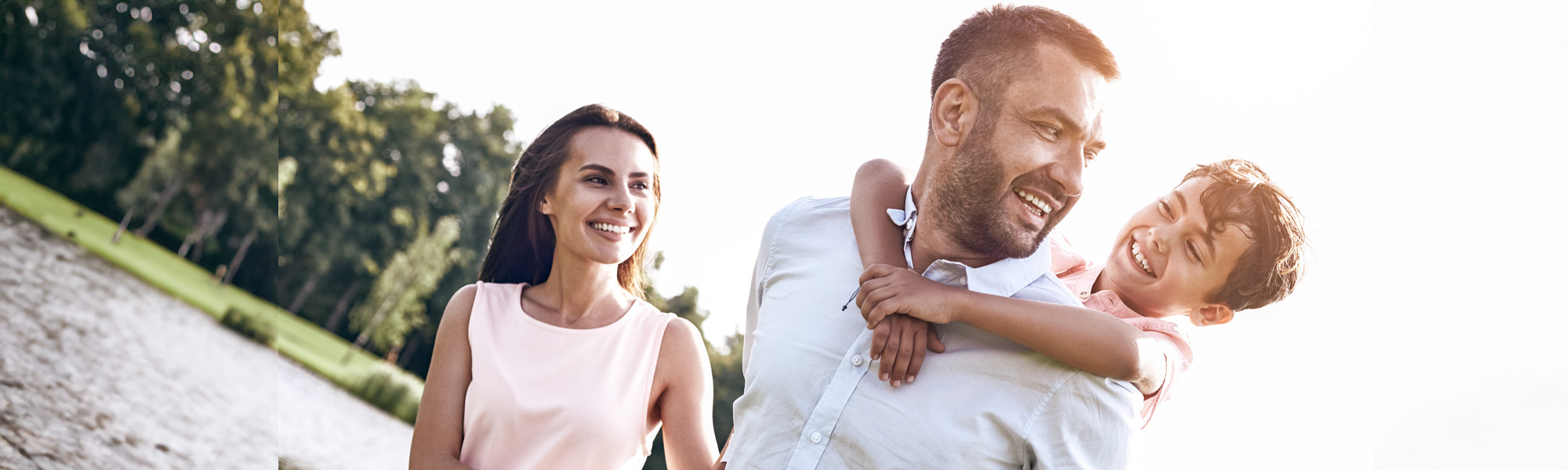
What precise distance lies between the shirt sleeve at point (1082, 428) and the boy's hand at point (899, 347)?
193 millimetres

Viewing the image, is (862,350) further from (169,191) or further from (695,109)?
(169,191)

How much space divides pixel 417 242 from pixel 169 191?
11.9ft

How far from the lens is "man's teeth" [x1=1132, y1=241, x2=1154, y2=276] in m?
2.31

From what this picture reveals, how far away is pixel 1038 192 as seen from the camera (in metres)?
1.57

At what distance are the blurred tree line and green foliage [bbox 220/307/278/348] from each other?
0.53 m

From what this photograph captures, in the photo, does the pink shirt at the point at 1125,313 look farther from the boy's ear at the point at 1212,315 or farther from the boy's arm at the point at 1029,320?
the boy's arm at the point at 1029,320

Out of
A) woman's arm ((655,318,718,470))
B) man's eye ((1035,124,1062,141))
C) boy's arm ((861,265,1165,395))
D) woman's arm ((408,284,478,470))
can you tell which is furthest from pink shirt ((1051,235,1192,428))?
woman's arm ((408,284,478,470))

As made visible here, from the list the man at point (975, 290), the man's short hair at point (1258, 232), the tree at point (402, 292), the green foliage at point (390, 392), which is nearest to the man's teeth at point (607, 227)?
the man at point (975, 290)

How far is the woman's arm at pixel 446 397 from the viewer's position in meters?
2.04

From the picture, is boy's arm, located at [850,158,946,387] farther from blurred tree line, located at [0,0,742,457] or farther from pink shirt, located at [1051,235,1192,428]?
blurred tree line, located at [0,0,742,457]

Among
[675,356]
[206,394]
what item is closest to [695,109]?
[206,394]

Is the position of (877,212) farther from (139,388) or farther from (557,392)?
(139,388)

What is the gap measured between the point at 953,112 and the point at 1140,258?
34.3 inches

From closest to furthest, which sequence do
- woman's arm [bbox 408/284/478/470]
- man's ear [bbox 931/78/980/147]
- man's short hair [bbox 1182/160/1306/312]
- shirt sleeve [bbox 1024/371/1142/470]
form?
1. shirt sleeve [bbox 1024/371/1142/470]
2. man's ear [bbox 931/78/980/147]
3. woman's arm [bbox 408/284/478/470]
4. man's short hair [bbox 1182/160/1306/312]
